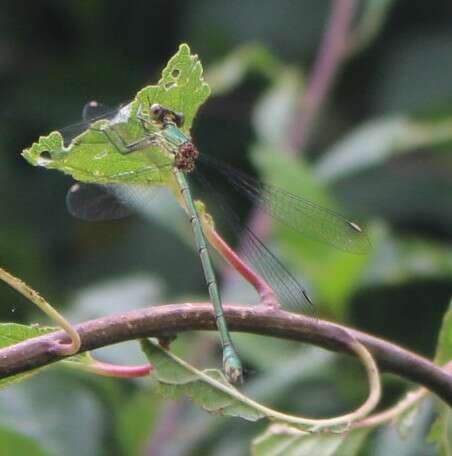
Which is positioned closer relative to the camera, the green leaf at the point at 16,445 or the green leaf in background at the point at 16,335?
the green leaf in background at the point at 16,335

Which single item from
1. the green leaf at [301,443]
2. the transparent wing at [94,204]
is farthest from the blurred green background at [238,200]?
the green leaf at [301,443]

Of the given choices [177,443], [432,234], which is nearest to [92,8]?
[432,234]

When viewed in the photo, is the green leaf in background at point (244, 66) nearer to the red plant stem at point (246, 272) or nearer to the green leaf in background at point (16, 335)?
the red plant stem at point (246, 272)

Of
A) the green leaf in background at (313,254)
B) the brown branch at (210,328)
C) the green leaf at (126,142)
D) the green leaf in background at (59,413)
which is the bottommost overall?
the brown branch at (210,328)

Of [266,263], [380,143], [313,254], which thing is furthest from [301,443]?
[380,143]

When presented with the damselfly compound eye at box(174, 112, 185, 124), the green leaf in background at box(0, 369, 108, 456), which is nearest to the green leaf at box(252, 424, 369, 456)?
the damselfly compound eye at box(174, 112, 185, 124)

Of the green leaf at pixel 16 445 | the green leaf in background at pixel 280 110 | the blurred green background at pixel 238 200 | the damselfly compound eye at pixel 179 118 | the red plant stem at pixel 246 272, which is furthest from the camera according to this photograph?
the green leaf in background at pixel 280 110

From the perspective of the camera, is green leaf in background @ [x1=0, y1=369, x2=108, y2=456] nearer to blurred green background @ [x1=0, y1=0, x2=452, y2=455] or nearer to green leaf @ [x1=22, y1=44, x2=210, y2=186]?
blurred green background @ [x1=0, y1=0, x2=452, y2=455]
